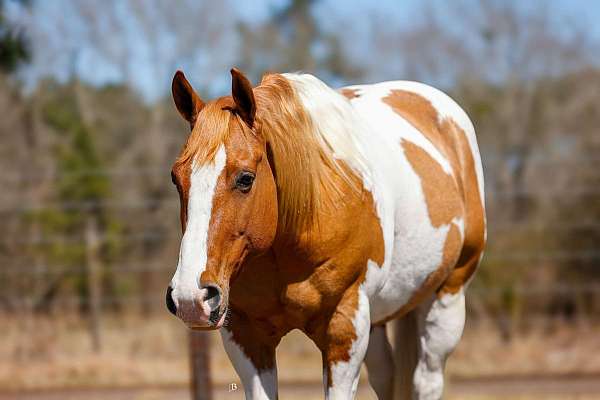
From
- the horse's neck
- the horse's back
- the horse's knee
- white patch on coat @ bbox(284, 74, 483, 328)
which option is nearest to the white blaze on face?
the horse's neck

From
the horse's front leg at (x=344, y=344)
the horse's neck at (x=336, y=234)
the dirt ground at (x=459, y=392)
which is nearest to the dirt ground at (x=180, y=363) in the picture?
the dirt ground at (x=459, y=392)

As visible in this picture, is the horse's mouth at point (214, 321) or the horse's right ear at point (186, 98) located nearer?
the horse's mouth at point (214, 321)

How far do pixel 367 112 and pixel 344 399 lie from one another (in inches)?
49.1

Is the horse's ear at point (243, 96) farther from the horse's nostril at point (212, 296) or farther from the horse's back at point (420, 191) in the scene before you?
the horse's back at point (420, 191)

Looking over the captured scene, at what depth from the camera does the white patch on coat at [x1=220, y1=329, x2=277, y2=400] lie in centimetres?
303

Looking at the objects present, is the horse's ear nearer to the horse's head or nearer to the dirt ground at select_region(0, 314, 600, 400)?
the horse's head

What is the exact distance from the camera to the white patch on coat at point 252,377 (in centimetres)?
303

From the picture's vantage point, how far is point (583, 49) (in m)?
15.3

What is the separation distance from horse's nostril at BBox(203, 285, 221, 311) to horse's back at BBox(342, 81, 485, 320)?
798 mm

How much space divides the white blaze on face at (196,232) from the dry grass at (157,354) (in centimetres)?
553

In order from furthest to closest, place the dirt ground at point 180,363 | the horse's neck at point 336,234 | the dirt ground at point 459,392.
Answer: the dirt ground at point 180,363 → the dirt ground at point 459,392 → the horse's neck at point 336,234

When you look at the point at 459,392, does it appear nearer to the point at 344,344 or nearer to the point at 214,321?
the point at 344,344

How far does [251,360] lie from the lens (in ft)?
9.96

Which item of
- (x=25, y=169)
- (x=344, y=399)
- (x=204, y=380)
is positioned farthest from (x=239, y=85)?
(x=25, y=169)
